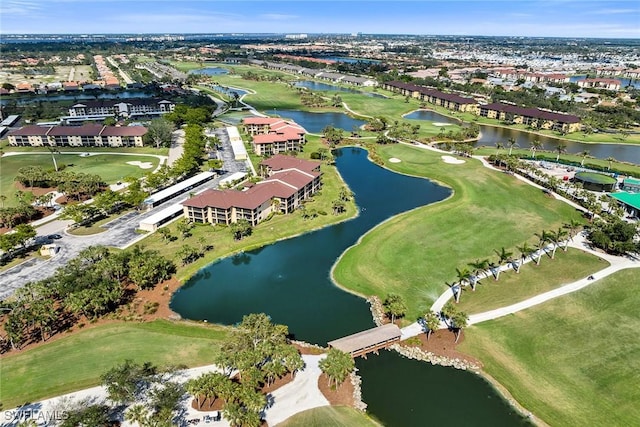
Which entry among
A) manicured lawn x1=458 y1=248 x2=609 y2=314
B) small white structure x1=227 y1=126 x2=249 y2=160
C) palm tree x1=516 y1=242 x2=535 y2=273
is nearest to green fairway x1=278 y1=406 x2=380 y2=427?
manicured lawn x1=458 y1=248 x2=609 y2=314

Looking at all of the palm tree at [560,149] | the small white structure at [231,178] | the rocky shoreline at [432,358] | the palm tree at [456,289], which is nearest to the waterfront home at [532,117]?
the palm tree at [560,149]

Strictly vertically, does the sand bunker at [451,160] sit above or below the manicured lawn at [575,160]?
below

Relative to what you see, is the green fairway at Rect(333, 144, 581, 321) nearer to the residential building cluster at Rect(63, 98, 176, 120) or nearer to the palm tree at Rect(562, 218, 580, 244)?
the palm tree at Rect(562, 218, 580, 244)

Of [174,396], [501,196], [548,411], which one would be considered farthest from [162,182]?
[548,411]

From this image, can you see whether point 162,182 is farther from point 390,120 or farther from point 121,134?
point 390,120

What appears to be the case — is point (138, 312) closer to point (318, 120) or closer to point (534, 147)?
point (534, 147)

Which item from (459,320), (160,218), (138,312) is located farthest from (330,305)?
(160,218)

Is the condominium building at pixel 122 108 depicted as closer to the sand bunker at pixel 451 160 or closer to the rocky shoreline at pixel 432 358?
the sand bunker at pixel 451 160
